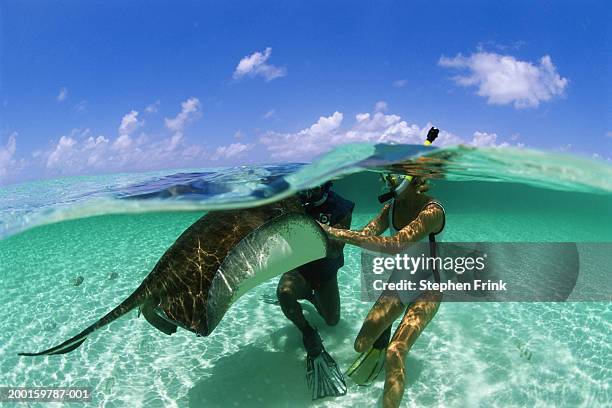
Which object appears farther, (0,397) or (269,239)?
(0,397)

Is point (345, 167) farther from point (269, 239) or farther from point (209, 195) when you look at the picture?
point (269, 239)

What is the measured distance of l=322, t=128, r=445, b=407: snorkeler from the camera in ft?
14.4

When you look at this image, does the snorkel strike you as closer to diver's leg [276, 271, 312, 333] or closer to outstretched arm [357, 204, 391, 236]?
outstretched arm [357, 204, 391, 236]

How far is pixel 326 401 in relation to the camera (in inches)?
206

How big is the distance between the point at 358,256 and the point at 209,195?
6.87 meters

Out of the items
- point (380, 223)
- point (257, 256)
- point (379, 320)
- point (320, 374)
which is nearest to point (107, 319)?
point (257, 256)

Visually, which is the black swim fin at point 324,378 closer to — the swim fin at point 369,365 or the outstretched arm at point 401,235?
the swim fin at point 369,365

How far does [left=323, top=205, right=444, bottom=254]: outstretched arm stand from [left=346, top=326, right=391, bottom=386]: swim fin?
198 cm

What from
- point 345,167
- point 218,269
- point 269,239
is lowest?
point 218,269

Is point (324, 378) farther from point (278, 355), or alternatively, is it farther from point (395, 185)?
point (395, 185)

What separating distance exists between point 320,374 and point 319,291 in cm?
155

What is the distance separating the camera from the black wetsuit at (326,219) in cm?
604

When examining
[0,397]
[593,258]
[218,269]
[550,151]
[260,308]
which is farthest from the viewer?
[593,258]

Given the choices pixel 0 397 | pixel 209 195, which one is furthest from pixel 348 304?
pixel 0 397
